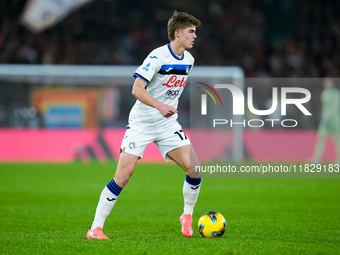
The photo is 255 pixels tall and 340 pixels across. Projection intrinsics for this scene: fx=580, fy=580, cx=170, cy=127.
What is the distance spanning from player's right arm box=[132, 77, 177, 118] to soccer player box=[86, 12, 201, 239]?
0.03 ft

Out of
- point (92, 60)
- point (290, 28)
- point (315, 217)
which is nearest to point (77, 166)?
point (92, 60)

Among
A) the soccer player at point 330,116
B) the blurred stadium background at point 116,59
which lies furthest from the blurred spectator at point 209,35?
the soccer player at point 330,116

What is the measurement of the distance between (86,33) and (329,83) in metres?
10.8

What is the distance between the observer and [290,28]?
23234mm

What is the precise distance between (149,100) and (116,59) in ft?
54.1

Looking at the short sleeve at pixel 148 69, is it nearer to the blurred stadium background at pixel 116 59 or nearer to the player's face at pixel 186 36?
the player's face at pixel 186 36

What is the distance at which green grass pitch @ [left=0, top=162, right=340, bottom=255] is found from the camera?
537 centimetres

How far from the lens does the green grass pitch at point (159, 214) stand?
537cm

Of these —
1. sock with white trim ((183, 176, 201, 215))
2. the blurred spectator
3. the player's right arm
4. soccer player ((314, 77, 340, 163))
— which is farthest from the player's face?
the blurred spectator

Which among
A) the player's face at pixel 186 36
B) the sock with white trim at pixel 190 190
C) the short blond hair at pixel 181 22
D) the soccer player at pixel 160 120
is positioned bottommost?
the sock with white trim at pixel 190 190

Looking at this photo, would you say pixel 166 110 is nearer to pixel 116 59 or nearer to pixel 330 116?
pixel 330 116

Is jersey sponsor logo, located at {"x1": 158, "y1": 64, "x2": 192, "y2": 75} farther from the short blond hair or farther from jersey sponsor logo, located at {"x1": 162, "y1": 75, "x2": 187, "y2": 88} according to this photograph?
the short blond hair

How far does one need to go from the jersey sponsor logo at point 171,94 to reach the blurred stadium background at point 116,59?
30.4 ft

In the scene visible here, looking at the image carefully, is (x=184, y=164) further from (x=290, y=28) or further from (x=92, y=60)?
(x=290, y=28)
